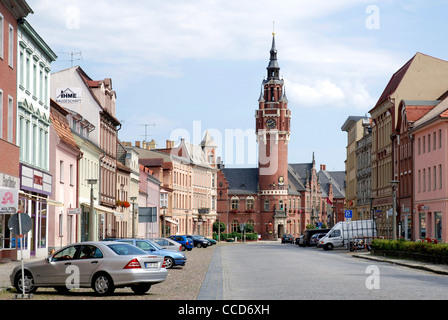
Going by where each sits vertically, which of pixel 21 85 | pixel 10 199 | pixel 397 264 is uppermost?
pixel 21 85

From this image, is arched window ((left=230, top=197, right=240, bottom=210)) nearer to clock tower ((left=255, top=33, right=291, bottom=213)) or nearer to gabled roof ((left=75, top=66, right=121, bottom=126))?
clock tower ((left=255, top=33, right=291, bottom=213))

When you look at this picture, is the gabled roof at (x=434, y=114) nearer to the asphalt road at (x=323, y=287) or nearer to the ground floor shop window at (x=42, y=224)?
the ground floor shop window at (x=42, y=224)

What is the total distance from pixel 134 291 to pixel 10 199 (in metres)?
5.08

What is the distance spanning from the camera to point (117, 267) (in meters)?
20.1

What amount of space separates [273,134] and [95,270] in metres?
144

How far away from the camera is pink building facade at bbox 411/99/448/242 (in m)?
56.3

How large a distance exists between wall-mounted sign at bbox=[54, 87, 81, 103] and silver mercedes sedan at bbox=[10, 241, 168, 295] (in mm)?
41056

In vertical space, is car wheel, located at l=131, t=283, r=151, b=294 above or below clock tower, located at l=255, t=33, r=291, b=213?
below

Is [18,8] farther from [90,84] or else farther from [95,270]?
[90,84]

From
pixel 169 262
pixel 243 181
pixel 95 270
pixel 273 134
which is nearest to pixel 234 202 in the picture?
Result: pixel 243 181

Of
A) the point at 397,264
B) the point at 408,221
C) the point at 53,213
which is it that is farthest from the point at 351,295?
the point at 408,221

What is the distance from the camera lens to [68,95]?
6144 centimetres

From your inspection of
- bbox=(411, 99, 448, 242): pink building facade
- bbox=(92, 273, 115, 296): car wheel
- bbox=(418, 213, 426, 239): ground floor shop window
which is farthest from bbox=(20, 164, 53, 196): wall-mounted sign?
bbox=(418, 213, 426, 239): ground floor shop window
